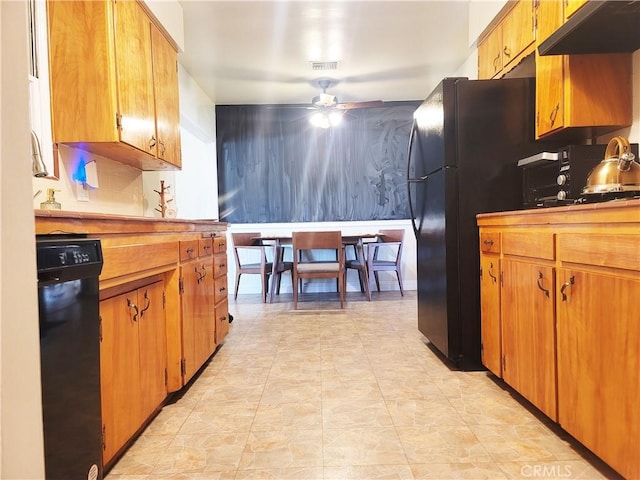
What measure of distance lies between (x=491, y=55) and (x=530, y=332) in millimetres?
2023

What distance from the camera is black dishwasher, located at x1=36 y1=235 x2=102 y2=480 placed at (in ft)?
2.48

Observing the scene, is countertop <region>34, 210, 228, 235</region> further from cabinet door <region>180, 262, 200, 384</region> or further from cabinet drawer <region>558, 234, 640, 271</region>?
cabinet drawer <region>558, 234, 640, 271</region>

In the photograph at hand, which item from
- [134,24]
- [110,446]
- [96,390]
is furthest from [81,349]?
[134,24]

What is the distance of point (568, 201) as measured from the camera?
5.29ft

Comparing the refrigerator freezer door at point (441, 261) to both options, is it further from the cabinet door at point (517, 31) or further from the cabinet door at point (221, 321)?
the cabinet door at point (221, 321)

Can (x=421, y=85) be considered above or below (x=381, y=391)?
above

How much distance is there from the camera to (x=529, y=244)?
151 cm

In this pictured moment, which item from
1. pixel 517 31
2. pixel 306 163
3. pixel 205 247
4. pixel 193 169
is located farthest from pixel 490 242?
pixel 193 169

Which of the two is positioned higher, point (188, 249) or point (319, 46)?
point (319, 46)

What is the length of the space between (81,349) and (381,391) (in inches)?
55.4

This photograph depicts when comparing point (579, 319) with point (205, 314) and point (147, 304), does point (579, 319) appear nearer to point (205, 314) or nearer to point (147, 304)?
point (147, 304)

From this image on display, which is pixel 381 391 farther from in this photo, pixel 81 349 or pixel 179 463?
pixel 81 349

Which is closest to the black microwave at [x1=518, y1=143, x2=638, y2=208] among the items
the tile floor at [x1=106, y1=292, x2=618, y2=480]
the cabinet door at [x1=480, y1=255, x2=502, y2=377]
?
the cabinet door at [x1=480, y1=255, x2=502, y2=377]

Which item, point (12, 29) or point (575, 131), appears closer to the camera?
point (12, 29)
